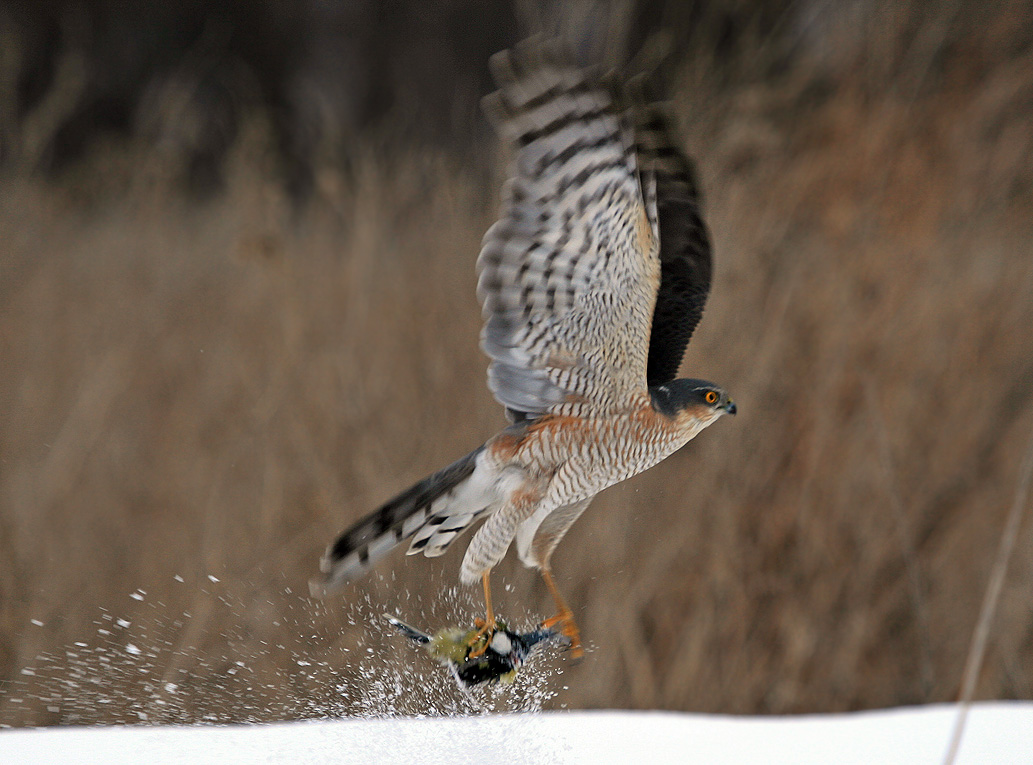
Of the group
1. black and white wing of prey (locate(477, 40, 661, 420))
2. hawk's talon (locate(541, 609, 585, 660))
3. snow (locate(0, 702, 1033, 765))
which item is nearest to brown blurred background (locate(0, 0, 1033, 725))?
snow (locate(0, 702, 1033, 765))

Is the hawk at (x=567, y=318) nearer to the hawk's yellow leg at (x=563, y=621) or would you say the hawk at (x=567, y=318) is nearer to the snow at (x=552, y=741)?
the hawk's yellow leg at (x=563, y=621)

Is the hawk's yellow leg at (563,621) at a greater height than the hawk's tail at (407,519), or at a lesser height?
lesser

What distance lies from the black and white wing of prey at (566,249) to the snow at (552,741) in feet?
2.31

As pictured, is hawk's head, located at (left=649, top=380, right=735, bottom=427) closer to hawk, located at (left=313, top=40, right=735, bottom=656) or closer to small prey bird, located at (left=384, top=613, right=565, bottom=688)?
hawk, located at (left=313, top=40, right=735, bottom=656)

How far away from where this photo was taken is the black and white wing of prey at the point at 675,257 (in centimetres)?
74

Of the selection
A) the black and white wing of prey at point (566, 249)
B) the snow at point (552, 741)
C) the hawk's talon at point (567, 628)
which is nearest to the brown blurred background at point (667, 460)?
the snow at point (552, 741)

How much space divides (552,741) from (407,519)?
70cm

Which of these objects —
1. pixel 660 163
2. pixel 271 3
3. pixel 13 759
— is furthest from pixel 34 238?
pixel 271 3

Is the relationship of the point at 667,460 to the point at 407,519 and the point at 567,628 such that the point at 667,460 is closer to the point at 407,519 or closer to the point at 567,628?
the point at 567,628

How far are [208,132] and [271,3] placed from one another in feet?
4.07

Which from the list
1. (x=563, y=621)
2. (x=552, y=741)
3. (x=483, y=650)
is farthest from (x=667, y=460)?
(x=483, y=650)

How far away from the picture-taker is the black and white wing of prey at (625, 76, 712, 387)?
74cm

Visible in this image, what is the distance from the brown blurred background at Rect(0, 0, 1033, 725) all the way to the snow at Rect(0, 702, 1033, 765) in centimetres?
14

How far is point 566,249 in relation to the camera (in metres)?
0.73
